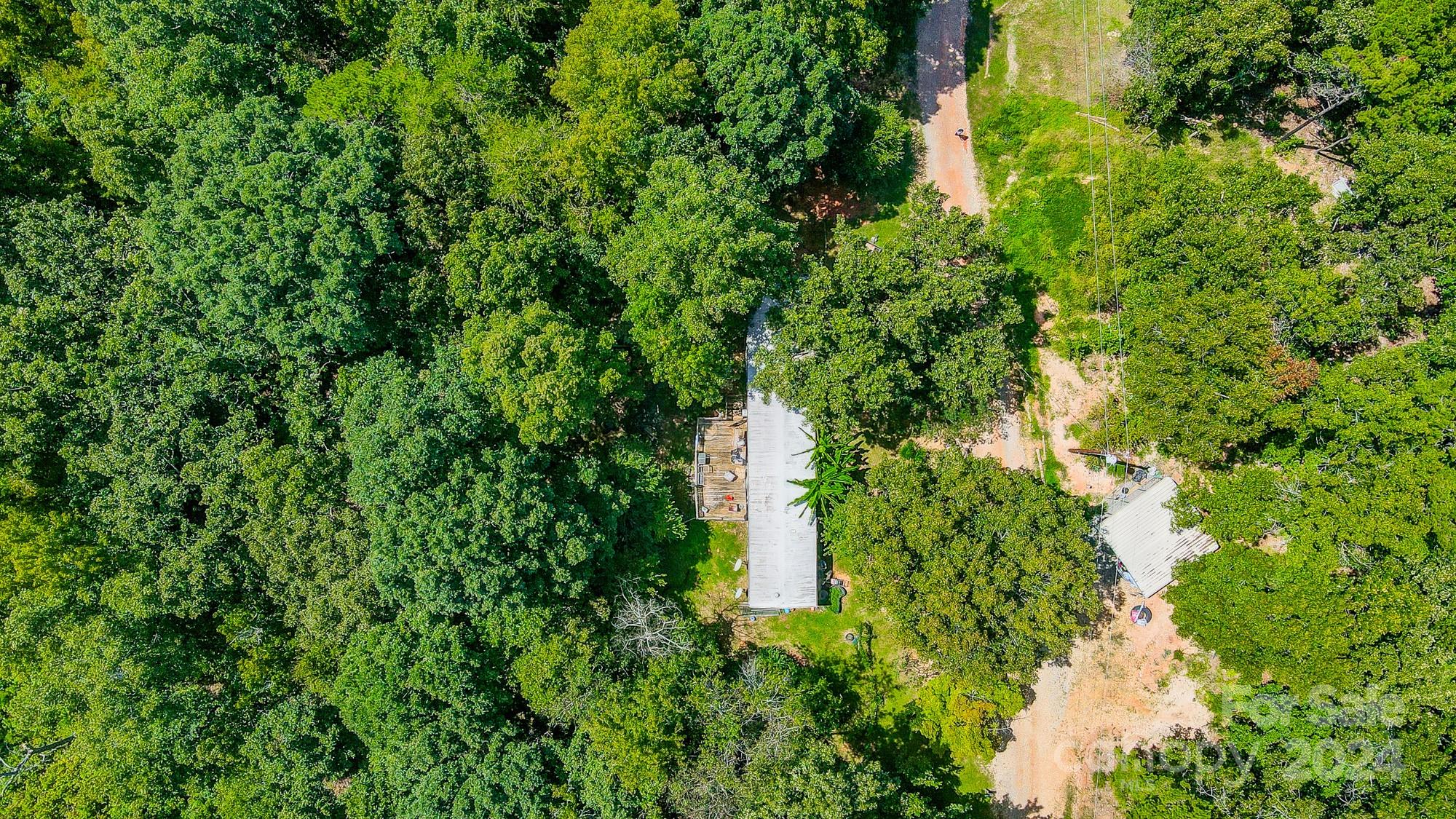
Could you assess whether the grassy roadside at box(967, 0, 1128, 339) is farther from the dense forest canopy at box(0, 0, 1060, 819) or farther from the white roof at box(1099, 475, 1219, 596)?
the white roof at box(1099, 475, 1219, 596)

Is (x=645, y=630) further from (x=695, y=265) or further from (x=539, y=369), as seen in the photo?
(x=695, y=265)

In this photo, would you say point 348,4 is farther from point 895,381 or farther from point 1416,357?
point 1416,357

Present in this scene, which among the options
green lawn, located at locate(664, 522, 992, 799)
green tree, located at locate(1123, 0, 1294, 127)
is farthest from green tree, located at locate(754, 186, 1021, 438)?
green tree, located at locate(1123, 0, 1294, 127)

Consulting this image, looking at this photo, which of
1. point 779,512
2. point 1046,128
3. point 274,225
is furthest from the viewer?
point 1046,128

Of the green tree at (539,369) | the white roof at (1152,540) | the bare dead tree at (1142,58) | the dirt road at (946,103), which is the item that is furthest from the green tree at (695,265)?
the bare dead tree at (1142,58)

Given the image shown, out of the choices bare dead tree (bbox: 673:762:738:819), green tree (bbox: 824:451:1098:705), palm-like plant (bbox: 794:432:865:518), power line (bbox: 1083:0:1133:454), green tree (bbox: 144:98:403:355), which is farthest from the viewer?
power line (bbox: 1083:0:1133:454)

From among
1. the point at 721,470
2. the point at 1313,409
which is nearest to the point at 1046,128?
the point at 1313,409
